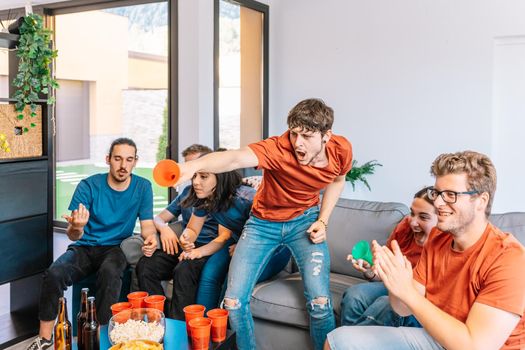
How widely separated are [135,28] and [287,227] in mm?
2579

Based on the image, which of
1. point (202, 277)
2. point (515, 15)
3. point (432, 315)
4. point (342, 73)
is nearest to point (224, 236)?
point (202, 277)

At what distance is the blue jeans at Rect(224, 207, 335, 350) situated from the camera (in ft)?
8.59

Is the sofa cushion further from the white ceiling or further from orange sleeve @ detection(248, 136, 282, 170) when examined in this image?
the white ceiling

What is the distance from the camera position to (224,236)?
3107mm

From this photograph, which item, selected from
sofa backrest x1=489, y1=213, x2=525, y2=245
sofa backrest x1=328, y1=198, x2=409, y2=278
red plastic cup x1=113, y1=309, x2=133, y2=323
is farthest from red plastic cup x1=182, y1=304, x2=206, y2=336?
sofa backrest x1=489, y1=213, x2=525, y2=245

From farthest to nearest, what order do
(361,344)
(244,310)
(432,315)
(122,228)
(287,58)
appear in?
1. (287,58)
2. (122,228)
3. (244,310)
4. (361,344)
5. (432,315)

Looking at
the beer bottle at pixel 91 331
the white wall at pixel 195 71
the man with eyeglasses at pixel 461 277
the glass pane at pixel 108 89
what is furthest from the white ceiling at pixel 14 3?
the man with eyeglasses at pixel 461 277

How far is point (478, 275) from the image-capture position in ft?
5.75

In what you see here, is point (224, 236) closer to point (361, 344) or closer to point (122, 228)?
point (122, 228)

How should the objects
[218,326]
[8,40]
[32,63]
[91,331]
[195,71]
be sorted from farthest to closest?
1. [195,71]
2. [32,63]
3. [8,40]
4. [218,326]
5. [91,331]

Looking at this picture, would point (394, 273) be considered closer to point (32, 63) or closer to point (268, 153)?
point (268, 153)

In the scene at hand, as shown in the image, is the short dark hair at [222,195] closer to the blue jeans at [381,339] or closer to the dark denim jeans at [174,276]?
the dark denim jeans at [174,276]

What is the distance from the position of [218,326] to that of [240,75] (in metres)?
2.77

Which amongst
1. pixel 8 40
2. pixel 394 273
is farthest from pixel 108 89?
pixel 394 273
